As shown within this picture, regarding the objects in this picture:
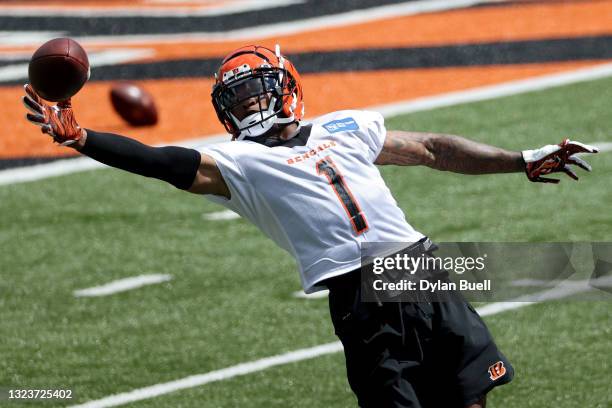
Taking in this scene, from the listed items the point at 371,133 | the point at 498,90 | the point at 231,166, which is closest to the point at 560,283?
the point at 371,133

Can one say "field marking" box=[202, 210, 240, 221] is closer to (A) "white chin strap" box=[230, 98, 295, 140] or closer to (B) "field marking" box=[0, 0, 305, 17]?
(A) "white chin strap" box=[230, 98, 295, 140]

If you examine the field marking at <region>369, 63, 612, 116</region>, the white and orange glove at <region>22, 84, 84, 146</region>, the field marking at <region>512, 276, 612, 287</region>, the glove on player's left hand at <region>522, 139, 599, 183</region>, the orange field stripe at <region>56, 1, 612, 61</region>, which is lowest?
the field marking at <region>512, 276, 612, 287</region>

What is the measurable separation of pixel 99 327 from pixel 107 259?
142cm

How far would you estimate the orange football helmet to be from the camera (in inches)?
214

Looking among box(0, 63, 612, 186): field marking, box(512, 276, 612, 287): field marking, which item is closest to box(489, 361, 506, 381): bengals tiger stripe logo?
box(512, 276, 612, 287): field marking

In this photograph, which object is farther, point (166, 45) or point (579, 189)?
point (166, 45)

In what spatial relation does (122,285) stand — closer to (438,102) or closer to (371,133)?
(371,133)

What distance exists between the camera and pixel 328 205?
5191 millimetres

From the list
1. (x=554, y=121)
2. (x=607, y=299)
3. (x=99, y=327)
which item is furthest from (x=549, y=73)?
(x=99, y=327)

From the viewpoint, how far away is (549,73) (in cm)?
1461

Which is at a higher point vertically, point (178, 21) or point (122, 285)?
point (178, 21)

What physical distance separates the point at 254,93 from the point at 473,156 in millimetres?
1051

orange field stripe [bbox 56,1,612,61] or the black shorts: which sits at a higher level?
the black shorts

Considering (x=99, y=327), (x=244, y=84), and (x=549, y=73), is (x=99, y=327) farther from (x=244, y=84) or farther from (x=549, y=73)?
(x=549, y=73)
